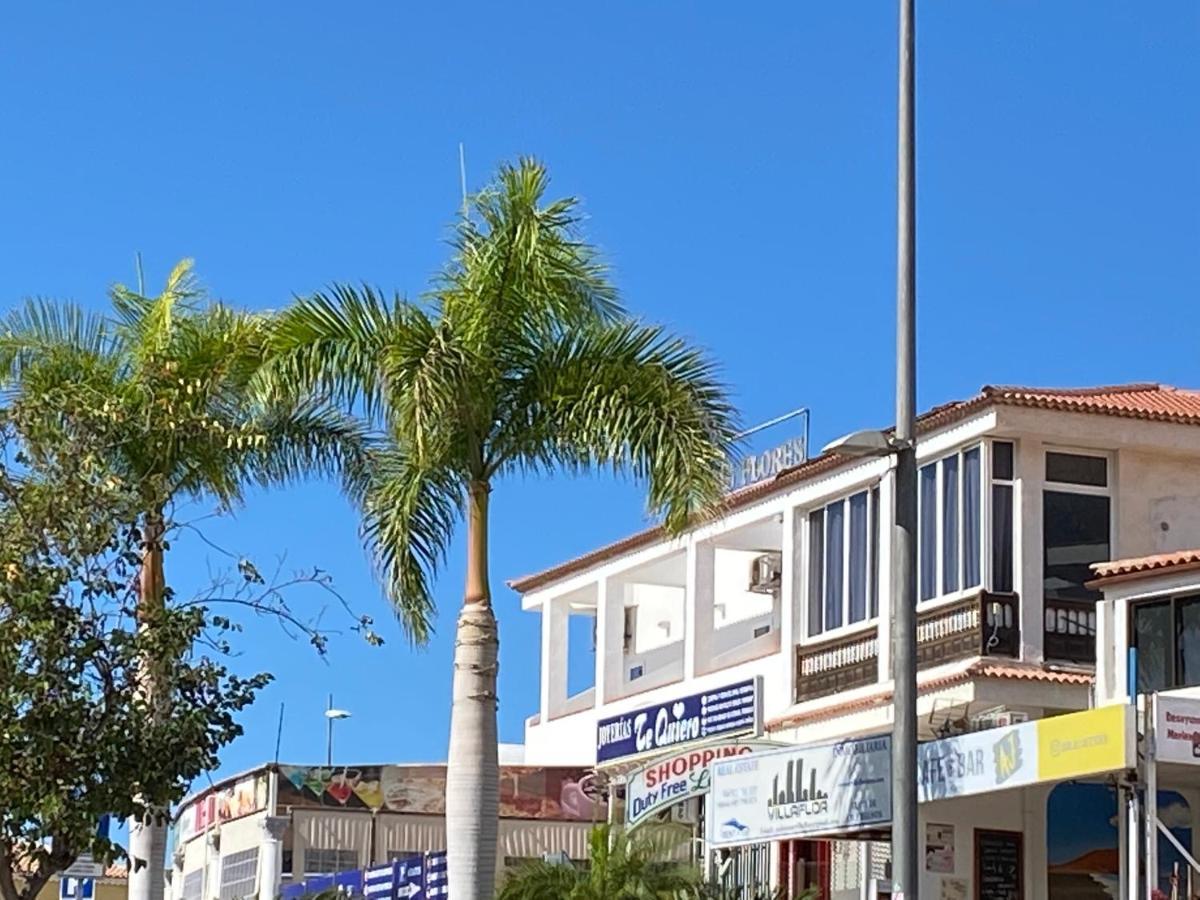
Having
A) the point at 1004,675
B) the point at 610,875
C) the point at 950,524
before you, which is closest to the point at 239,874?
the point at 610,875

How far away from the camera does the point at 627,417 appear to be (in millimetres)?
21672

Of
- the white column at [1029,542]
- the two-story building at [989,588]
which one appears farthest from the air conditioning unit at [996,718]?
the white column at [1029,542]

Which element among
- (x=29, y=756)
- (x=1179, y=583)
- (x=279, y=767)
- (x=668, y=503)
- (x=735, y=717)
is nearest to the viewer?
(x=29, y=756)

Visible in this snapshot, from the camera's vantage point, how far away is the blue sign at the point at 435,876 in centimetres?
2902

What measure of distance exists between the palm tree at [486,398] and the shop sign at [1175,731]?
4.40 metres

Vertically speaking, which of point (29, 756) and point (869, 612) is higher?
point (869, 612)

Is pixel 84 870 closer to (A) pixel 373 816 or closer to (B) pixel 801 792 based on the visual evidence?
(B) pixel 801 792

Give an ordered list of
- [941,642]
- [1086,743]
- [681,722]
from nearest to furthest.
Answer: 1. [1086,743]
2. [941,642]
3. [681,722]

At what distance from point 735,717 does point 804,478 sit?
3.65 m

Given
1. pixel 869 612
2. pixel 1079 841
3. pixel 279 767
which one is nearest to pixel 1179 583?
pixel 1079 841

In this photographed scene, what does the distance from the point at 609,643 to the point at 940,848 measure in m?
13.8

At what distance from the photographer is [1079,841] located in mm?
26047

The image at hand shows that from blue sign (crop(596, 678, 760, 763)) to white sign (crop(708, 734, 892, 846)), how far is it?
4.88 meters

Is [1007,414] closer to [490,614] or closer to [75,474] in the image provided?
[490,614]
